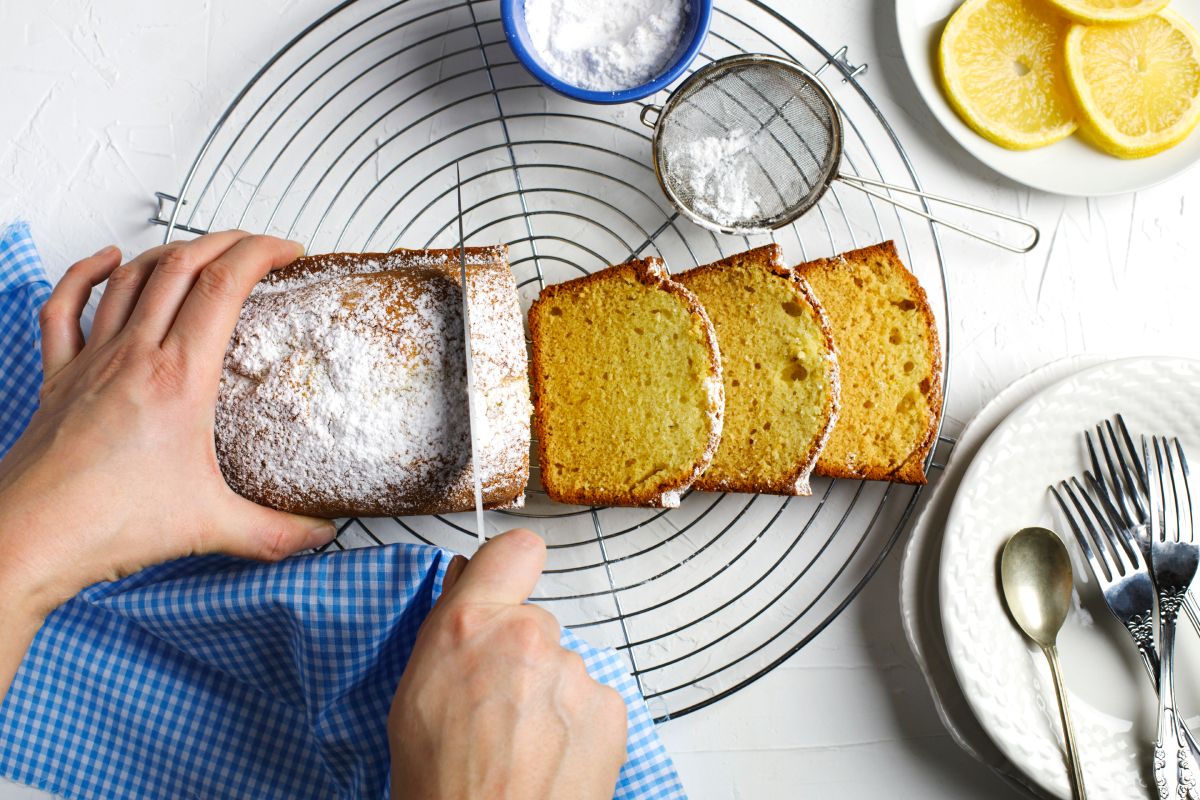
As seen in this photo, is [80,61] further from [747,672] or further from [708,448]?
[747,672]

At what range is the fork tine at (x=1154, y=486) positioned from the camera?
2088mm

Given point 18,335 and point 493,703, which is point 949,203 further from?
point 18,335

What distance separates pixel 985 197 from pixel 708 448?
3.54ft

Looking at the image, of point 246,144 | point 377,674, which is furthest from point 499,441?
point 246,144

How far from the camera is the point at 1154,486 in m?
2.12

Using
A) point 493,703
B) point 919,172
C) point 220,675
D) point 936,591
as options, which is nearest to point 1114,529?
point 936,591

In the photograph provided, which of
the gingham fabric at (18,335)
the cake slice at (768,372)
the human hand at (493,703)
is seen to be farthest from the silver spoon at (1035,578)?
the gingham fabric at (18,335)

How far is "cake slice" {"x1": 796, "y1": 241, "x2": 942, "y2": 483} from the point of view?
2111 millimetres

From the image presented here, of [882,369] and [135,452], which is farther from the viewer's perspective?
[882,369]

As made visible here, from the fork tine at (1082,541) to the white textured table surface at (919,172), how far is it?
296 mm

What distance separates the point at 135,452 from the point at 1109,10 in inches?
98.5

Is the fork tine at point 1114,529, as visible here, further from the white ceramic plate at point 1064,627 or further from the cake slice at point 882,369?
the cake slice at point 882,369

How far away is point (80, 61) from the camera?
2.33 metres

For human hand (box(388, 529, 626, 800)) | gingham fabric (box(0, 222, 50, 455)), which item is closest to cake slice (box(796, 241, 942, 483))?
human hand (box(388, 529, 626, 800))
